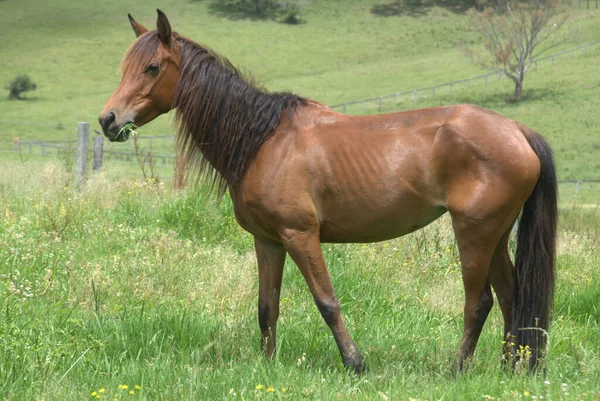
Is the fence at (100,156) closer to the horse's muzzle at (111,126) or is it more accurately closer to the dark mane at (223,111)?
the dark mane at (223,111)

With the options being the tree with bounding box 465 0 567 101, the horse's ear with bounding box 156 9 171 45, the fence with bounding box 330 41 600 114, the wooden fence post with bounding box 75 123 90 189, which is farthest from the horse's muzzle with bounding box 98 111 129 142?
the tree with bounding box 465 0 567 101

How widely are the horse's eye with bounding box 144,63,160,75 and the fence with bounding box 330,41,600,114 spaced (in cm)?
4181

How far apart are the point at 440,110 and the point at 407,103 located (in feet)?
144

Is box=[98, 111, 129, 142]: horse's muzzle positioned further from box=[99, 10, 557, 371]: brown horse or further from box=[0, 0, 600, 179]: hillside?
box=[0, 0, 600, 179]: hillside

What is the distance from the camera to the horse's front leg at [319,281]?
177 inches

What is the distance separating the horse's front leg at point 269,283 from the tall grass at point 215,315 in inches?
6.9

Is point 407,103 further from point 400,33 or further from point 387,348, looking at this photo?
point 387,348

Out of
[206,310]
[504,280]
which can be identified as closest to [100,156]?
[206,310]

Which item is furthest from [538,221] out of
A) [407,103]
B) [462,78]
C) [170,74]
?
[462,78]

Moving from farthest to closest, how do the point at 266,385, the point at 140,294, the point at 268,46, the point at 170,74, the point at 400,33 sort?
the point at 400,33 < the point at 268,46 < the point at 140,294 < the point at 170,74 < the point at 266,385

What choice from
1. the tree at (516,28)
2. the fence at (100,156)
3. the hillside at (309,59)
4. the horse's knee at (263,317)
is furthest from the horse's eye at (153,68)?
the tree at (516,28)

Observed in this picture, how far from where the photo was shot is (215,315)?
548cm

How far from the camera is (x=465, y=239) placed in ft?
14.9

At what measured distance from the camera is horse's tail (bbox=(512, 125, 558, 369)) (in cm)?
469
